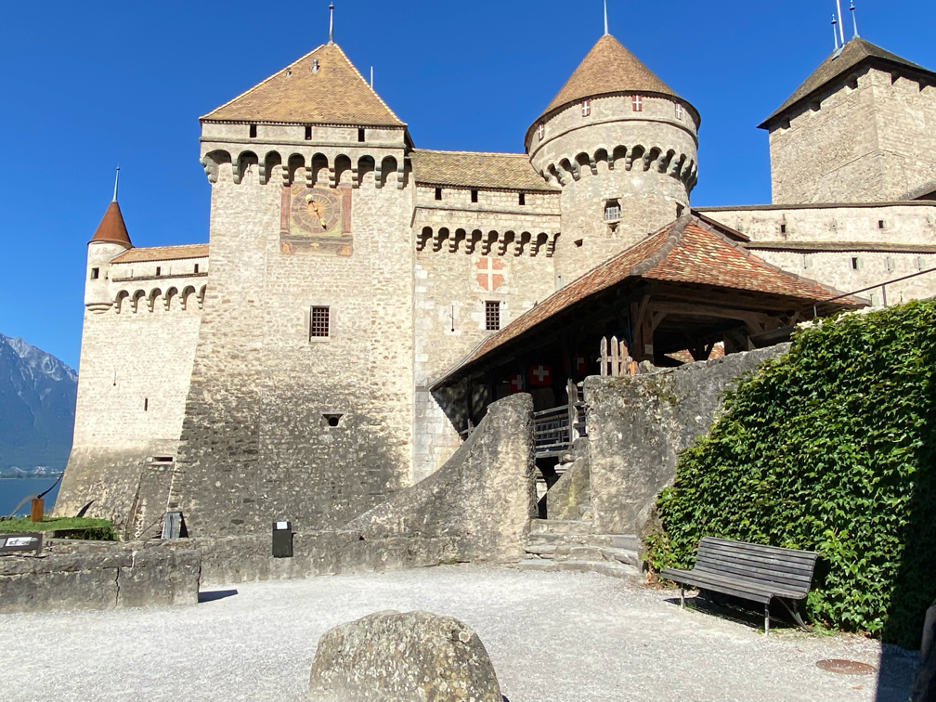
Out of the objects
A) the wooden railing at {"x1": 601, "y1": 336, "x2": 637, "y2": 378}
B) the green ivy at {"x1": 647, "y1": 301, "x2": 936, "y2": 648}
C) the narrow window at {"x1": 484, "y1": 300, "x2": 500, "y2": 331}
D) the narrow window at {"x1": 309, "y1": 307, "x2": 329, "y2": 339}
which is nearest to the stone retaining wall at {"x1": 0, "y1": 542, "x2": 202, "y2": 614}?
the green ivy at {"x1": 647, "y1": 301, "x2": 936, "y2": 648}

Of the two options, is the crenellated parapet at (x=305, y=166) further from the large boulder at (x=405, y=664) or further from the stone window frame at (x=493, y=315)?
the large boulder at (x=405, y=664)

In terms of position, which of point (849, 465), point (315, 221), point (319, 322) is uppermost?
point (315, 221)

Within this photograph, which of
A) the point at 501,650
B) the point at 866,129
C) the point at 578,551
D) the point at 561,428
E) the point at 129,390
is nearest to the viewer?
the point at 501,650

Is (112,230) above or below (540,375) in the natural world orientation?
above

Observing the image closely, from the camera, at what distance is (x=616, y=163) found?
1952 cm

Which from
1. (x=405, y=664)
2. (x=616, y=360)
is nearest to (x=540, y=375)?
(x=616, y=360)

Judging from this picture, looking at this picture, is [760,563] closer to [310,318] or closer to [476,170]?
[310,318]

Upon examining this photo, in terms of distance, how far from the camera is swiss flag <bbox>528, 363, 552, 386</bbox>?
58.2 feet

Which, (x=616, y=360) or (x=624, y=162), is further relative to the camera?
(x=624, y=162)

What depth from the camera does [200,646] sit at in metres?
5.89

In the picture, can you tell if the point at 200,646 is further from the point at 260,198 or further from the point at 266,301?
the point at 260,198

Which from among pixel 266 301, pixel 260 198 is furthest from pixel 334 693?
pixel 260 198

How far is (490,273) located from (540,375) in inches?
143

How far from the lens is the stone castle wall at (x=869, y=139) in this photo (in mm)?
33438
